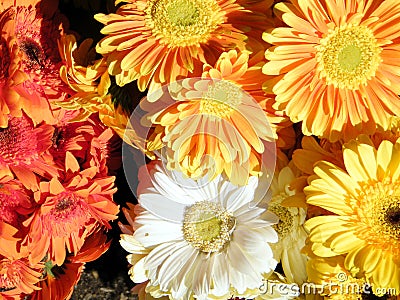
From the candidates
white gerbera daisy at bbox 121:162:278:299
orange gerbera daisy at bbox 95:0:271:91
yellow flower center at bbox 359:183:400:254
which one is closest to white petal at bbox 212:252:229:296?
white gerbera daisy at bbox 121:162:278:299

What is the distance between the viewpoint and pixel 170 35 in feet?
3.43

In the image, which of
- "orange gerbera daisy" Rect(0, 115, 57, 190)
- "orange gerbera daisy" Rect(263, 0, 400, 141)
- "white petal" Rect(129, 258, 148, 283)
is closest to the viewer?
"orange gerbera daisy" Rect(263, 0, 400, 141)

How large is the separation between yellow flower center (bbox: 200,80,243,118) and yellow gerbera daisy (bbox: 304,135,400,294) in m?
0.17

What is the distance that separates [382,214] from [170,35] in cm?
45

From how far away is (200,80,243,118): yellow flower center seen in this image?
1043 mm

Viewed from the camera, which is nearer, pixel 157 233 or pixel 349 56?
pixel 349 56

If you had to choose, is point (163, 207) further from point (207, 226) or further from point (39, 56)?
point (39, 56)

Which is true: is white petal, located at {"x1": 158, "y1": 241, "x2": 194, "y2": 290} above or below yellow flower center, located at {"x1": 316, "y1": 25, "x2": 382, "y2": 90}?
below

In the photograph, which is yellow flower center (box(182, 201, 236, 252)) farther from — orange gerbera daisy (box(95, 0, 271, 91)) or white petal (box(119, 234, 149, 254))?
orange gerbera daisy (box(95, 0, 271, 91))

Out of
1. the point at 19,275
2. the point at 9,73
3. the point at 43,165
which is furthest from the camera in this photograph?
the point at 19,275

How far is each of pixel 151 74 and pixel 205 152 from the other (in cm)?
16

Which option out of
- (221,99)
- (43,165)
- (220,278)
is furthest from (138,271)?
(221,99)

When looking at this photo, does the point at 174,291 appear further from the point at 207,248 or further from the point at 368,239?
the point at 368,239

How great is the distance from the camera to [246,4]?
1.05 metres
